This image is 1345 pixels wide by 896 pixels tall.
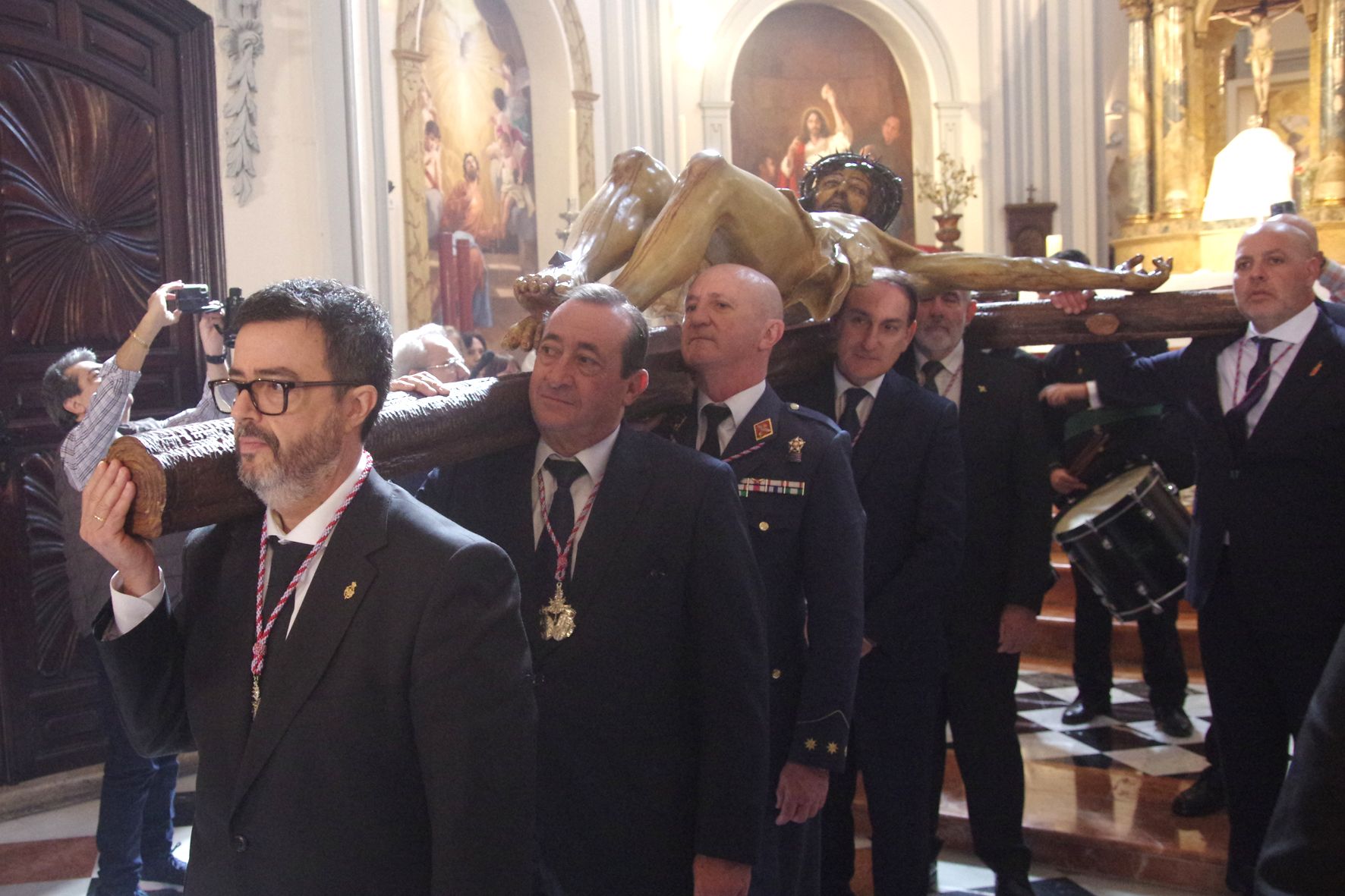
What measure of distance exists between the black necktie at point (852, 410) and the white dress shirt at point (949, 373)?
0.53 m

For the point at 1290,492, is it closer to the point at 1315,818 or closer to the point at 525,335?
the point at 525,335

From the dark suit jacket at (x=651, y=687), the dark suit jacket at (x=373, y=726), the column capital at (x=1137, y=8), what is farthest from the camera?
the column capital at (x=1137, y=8)

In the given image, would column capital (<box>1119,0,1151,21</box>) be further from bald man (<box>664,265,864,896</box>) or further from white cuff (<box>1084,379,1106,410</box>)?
bald man (<box>664,265,864,896</box>)

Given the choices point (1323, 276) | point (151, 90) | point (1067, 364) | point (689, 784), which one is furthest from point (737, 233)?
point (151, 90)

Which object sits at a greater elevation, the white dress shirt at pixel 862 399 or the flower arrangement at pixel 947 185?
the flower arrangement at pixel 947 185

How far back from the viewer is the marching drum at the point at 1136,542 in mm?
4465

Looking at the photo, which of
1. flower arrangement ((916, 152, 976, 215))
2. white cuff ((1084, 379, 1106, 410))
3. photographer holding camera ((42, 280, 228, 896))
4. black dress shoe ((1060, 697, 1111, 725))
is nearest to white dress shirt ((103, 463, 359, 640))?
photographer holding camera ((42, 280, 228, 896))

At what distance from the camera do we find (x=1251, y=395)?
3.62 m

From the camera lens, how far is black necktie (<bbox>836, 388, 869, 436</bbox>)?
11.3 ft

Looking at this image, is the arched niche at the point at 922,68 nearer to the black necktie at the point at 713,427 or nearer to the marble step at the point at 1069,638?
the marble step at the point at 1069,638

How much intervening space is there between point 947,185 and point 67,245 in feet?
A: 34.2

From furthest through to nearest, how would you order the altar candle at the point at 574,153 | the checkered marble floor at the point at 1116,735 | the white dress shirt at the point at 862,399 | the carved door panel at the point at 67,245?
the altar candle at the point at 574,153 → the carved door panel at the point at 67,245 → the checkered marble floor at the point at 1116,735 → the white dress shirt at the point at 862,399

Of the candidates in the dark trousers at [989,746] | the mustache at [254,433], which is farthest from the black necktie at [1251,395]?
the mustache at [254,433]

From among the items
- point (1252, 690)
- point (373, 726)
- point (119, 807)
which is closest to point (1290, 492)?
point (1252, 690)
